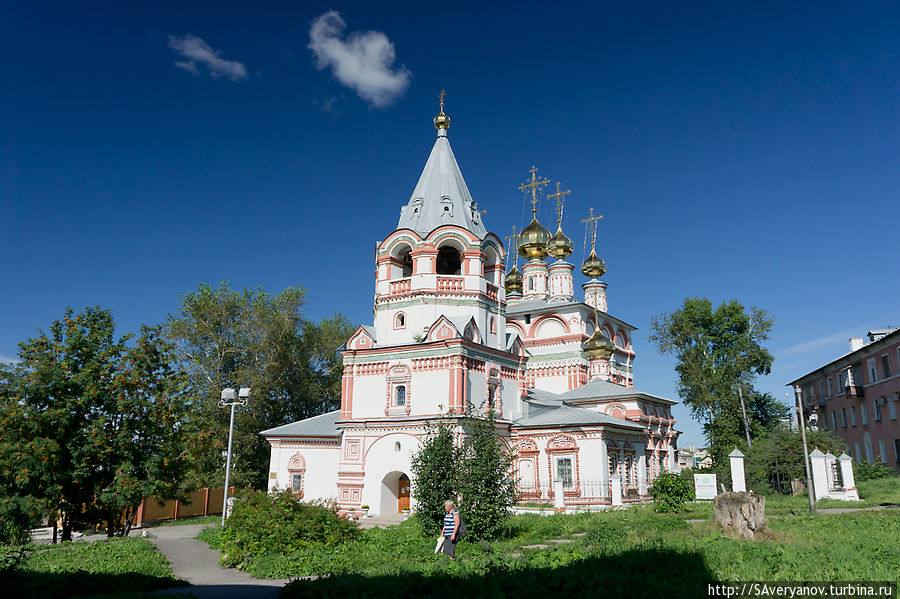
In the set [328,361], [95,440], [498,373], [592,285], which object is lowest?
[95,440]

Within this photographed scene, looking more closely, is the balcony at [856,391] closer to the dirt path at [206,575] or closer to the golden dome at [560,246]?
the golden dome at [560,246]

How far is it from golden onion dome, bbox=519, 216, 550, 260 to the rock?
26.9 m

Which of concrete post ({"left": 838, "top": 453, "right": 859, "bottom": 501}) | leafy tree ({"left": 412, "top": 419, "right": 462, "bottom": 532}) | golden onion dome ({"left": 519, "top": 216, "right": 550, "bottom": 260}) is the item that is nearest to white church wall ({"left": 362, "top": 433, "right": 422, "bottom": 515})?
leafy tree ({"left": 412, "top": 419, "right": 462, "bottom": 532})

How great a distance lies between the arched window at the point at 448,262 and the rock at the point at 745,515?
46.6 ft

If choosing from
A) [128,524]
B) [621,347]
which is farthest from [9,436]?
[621,347]

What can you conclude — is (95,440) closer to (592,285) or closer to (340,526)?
(340,526)

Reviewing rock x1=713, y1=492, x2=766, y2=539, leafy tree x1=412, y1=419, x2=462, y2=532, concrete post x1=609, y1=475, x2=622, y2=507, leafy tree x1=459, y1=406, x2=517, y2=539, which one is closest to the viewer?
rock x1=713, y1=492, x2=766, y2=539

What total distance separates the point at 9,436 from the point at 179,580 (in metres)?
7.37

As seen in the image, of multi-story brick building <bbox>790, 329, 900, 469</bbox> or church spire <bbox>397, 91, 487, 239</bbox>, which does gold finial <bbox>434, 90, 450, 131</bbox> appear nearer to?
church spire <bbox>397, 91, 487, 239</bbox>

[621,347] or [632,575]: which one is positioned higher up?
[621,347]

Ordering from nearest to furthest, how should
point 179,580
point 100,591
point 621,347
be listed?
point 100,591
point 179,580
point 621,347

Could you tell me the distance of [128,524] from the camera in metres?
→ 16.0

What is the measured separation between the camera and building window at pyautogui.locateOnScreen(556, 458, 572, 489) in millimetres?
21266

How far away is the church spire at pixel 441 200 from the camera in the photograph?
73.7ft
